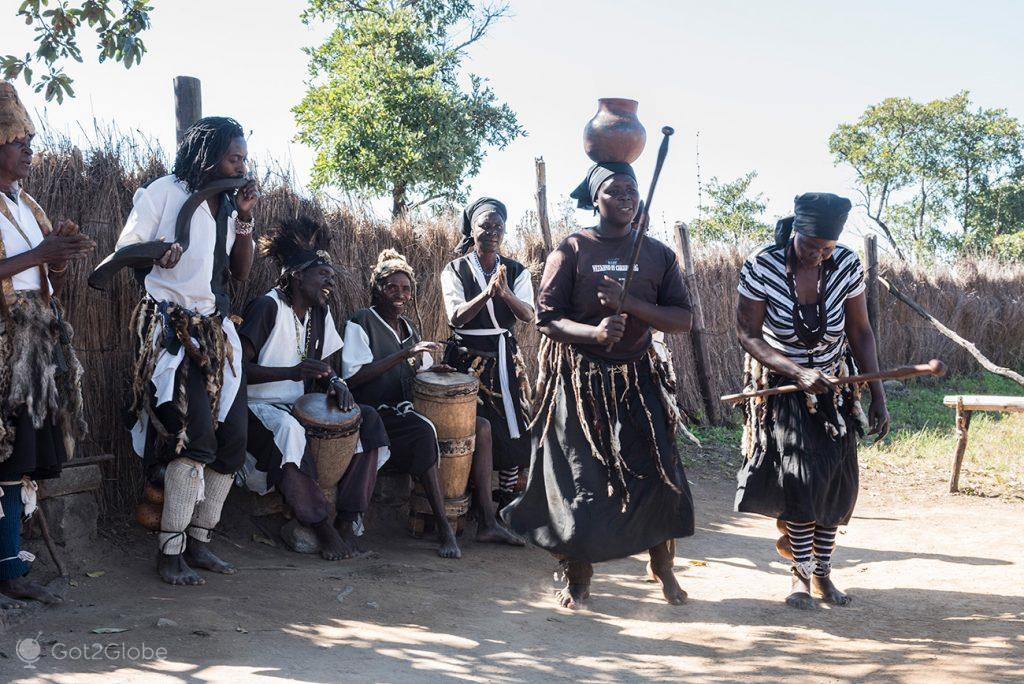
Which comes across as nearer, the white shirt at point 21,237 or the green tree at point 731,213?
the white shirt at point 21,237

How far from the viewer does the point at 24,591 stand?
4191 mm

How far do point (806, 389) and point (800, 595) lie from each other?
40.0 inches

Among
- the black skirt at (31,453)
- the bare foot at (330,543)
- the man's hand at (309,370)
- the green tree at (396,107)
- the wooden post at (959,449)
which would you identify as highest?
the green tree at (396,107)

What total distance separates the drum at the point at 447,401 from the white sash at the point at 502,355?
28 cm

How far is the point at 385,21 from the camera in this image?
2036 centimetres

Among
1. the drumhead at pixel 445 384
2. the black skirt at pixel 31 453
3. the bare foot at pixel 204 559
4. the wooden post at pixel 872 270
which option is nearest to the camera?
the black skirt at pixel 31 453

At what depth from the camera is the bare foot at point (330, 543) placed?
5.35m

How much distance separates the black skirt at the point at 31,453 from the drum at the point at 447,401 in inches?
86.5

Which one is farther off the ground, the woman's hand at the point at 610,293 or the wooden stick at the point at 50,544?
the woman's hand at the point at 610,293

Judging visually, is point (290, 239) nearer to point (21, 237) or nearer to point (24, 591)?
point (21, 237)

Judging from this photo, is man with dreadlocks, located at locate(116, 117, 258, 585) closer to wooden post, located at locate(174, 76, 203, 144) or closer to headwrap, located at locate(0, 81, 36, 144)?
headwrap, located at locate(0, 81, 36, 144)

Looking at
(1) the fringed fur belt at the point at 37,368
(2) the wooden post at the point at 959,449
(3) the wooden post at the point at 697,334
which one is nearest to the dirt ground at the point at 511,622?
(1) the fringed fur belt at the point at 37,368

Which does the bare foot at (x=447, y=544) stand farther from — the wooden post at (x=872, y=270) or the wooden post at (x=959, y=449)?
the wooden post at (x=872, y=270)

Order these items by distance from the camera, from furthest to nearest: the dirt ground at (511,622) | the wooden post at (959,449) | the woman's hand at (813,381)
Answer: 1. the wooden post at (959,449)
2. the woman's hand at (813,381)
3. the dirt ground at (511,622)
